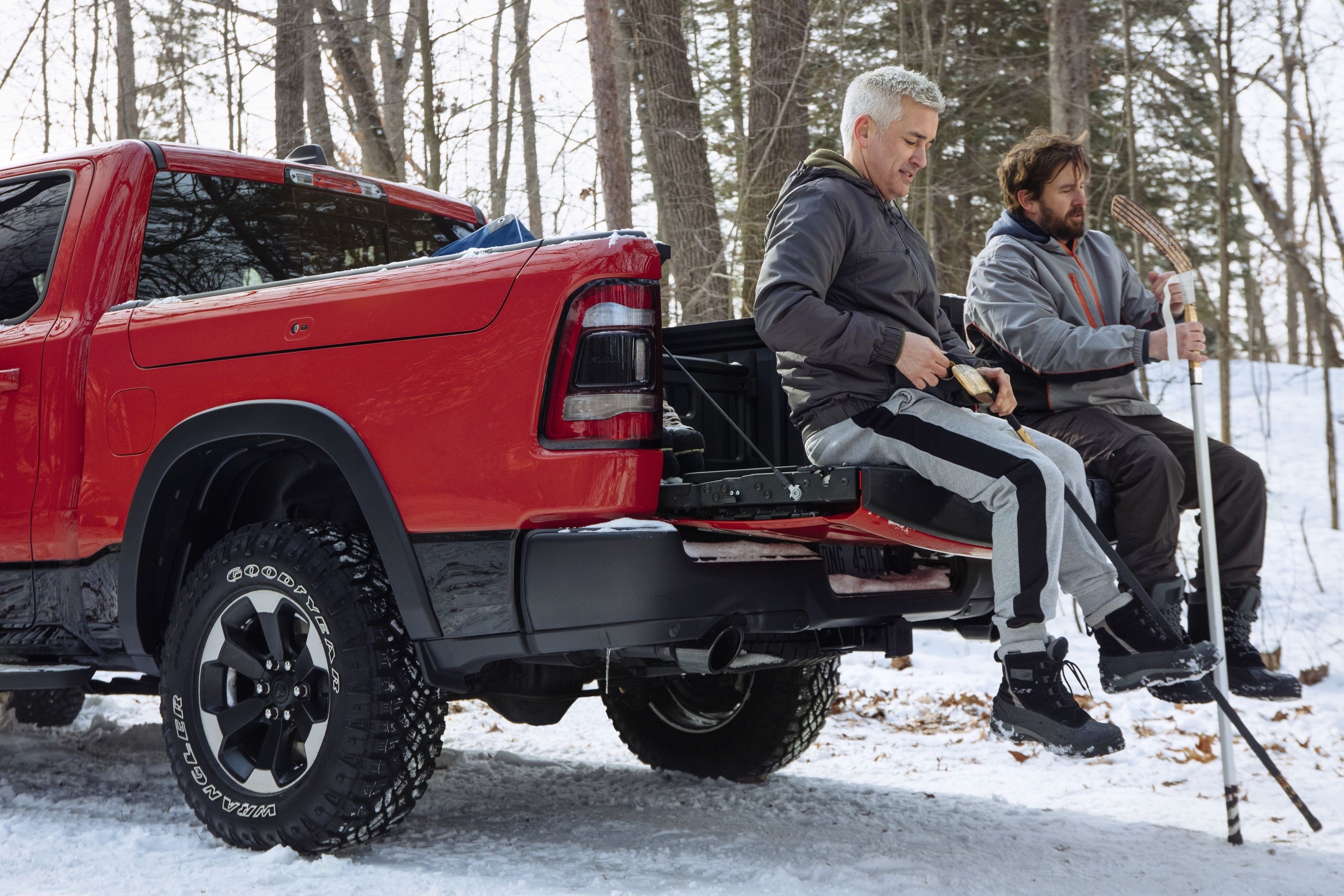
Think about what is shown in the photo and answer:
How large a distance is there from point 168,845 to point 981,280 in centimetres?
307

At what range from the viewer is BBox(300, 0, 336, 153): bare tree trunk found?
13.7 meters

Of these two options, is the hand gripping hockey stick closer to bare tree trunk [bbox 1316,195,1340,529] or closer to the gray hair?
the gray hair

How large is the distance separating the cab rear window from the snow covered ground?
1.71m

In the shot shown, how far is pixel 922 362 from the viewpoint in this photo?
310 cm

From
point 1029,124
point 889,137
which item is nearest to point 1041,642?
point 889,137

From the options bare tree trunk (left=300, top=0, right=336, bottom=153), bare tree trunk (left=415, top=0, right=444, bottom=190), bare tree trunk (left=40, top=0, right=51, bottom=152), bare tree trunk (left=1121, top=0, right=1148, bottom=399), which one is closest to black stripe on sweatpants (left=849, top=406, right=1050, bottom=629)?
bare tree trunk (left=1121, top=0, right=1148, bottom=399)

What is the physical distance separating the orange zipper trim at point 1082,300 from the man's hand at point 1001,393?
1.06 meters

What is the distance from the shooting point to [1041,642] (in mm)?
3012

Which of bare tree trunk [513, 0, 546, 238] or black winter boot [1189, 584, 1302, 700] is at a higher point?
bare tree trunk [513, 0, 546, 238]

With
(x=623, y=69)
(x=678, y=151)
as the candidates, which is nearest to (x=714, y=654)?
(x=678, y=151)

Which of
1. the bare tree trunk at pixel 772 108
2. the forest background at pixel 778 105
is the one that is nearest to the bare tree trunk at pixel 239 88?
the forest background at pixel 778 105

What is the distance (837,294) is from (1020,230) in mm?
1087

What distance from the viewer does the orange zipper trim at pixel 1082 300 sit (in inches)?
160

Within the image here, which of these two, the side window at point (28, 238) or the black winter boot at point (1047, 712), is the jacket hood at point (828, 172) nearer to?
the black winter boot at point (1047, 712)
